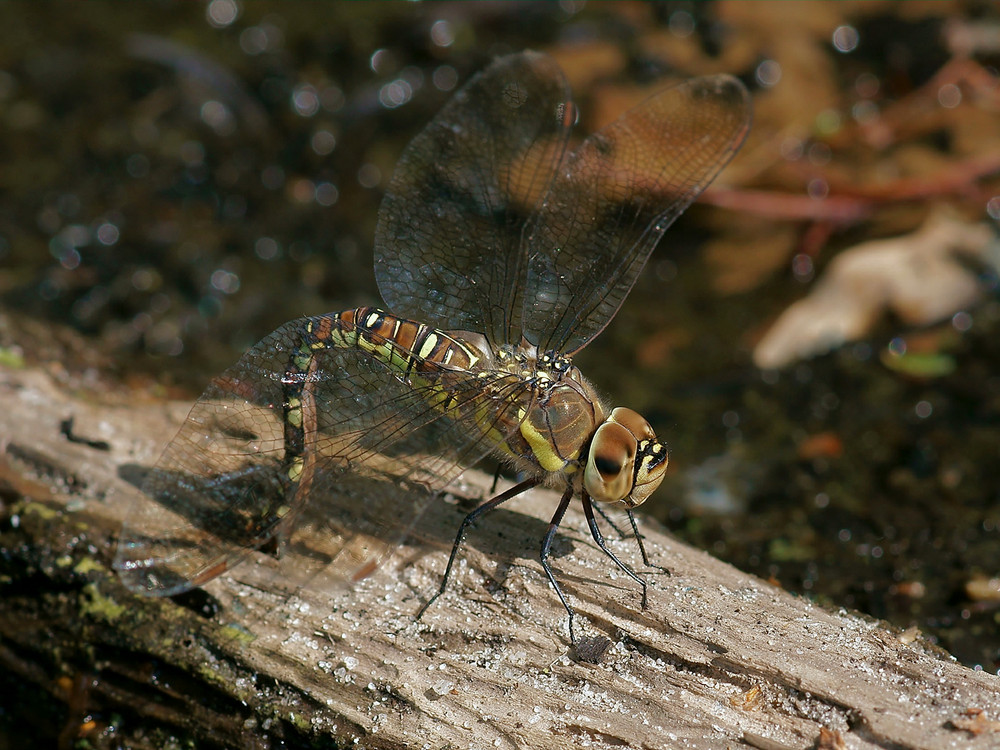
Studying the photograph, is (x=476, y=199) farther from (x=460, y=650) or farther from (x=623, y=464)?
(x=460, y=650)

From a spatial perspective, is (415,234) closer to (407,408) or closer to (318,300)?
(407,408)

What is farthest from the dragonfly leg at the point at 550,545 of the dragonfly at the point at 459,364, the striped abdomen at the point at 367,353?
the striped abdomen at the point at 367,353

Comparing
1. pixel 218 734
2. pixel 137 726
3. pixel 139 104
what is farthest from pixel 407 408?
pixel 139 104

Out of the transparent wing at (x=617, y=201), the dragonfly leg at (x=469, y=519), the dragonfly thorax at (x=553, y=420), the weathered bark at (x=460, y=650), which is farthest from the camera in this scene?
the transparent wing at (x=617, y=201)

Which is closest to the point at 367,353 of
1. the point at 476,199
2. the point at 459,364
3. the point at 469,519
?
the point at 459,364

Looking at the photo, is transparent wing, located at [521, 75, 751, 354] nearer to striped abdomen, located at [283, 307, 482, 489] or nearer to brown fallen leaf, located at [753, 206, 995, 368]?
striped abdomen, located at [283, 307, 482, 489]

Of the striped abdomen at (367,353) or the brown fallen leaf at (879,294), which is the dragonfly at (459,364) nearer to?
the striped abdomen at (367,353)

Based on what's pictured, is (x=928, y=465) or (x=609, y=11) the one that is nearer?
(x=928, y=465)
